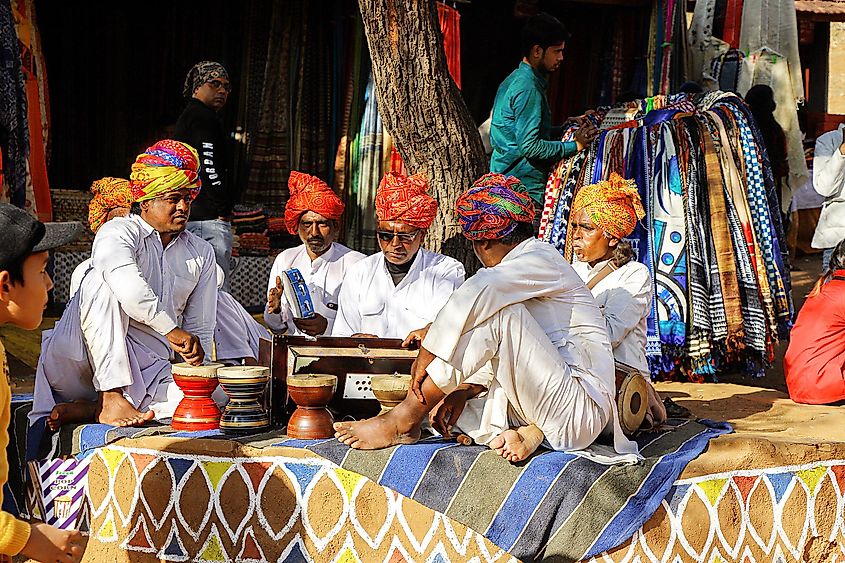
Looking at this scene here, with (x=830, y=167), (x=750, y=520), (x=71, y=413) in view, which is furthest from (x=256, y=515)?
(x=830, y=167)

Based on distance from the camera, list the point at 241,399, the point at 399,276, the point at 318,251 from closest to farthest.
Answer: the point at 241,399 → the point at 399,276 → the point at 318,251

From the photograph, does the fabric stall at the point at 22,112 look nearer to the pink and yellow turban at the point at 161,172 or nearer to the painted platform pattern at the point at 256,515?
the pink and yellow turban at the point at 161,172

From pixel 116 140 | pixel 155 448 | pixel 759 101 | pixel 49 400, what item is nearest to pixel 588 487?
pixel 155 448

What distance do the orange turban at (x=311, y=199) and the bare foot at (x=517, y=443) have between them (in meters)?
2.15

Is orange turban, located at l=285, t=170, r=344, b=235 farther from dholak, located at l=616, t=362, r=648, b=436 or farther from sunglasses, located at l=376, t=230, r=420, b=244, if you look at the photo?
dholak, located at l=616, t=362, r=648, b=436

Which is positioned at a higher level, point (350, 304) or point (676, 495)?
point (350, 304)

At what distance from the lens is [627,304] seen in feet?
17.5

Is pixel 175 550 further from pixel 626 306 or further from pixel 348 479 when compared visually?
pixel 626 306

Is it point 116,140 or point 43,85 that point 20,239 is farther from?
point 116,140

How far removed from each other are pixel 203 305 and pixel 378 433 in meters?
1.49

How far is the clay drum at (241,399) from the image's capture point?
455 cm

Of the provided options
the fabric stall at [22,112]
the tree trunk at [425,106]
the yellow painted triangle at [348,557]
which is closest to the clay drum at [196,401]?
the yellow painted triangle at [348,557]

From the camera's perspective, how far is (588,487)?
412cm

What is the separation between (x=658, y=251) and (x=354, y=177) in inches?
124
